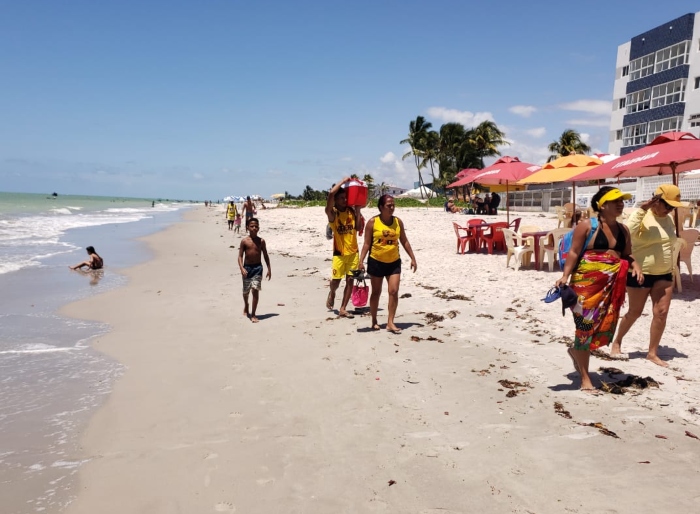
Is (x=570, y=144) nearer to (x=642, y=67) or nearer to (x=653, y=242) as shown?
(x=642, y=67)

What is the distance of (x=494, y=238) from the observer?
1257cm

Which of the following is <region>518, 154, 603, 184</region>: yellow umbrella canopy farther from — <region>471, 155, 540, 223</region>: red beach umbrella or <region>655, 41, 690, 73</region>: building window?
<region>655, 41, 690, 73</region>: building window

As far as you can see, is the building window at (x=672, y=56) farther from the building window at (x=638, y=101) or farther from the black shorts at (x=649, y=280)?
the black shorts at (x=649, y=280)

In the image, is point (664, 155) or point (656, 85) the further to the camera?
point (656, 85)

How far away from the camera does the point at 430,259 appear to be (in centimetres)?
1203

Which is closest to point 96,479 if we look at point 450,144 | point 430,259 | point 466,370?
point 466,370

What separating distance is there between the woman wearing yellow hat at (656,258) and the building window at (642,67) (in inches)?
1498

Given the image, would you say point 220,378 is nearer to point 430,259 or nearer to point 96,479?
point 96,479

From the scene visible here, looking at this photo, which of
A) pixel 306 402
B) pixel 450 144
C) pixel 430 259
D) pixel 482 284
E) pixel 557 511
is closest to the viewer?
pixel 557 511

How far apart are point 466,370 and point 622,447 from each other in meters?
1.69

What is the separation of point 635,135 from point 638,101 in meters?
2.54

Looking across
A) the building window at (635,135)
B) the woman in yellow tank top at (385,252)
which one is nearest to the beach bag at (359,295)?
the woman in yellow tank top at (385,252)

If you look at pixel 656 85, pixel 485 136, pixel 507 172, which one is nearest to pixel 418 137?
pixel 485 136

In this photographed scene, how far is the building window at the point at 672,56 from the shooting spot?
32.1 metres
